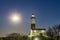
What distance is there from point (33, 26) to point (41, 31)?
2.96 meters

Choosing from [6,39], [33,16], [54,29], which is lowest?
[6,39]

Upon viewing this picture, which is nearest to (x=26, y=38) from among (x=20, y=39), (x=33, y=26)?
(x=20, y=39)

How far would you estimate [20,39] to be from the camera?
4662 centimetres

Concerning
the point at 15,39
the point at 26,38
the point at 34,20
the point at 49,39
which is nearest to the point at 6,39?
the point at 15,39

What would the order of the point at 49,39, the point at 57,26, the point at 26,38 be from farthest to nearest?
1. the point at 57,26
2. the point at 26,38
3. the point at 49,39

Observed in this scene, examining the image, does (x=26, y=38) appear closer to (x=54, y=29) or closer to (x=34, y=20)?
(x=34, y=20)

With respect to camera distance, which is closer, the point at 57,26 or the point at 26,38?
the point at 26,38

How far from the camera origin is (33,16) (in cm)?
5416

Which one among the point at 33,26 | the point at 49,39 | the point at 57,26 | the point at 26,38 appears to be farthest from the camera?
the point at 57,26

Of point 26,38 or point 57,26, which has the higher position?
point 57,26

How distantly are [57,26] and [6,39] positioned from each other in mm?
17463

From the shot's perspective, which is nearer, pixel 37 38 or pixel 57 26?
pixel 37 38

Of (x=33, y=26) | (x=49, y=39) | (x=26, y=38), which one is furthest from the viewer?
(x=33, y=26)

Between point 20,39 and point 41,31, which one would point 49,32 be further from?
point 20,39
